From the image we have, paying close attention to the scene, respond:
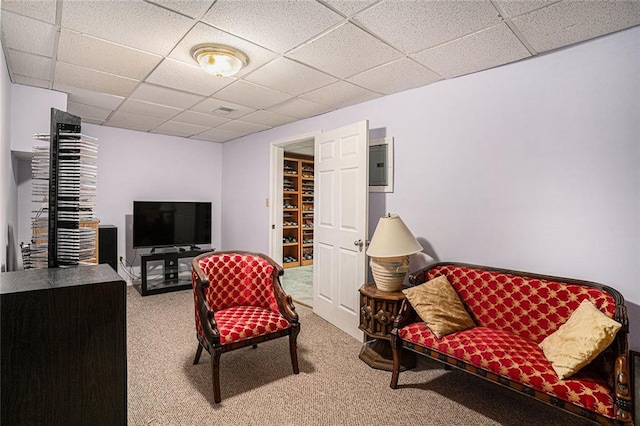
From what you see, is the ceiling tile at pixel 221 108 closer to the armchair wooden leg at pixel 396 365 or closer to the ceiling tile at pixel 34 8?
the ceiling tile at pixel 34 8

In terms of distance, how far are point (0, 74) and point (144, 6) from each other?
1275mm


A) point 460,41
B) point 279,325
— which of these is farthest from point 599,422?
point 460,41

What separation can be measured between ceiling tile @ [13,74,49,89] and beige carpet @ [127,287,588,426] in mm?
2547

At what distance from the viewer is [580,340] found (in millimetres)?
1796

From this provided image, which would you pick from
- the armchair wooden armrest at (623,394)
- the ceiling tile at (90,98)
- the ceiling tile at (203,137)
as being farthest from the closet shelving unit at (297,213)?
the armchair wooden armrest at (623,394)

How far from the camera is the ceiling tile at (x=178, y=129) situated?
15.5ft

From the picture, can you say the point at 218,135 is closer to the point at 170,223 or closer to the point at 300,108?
the point at 170,223

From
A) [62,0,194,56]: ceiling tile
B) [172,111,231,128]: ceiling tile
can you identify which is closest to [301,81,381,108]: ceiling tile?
[62,0,194,56]: ceiling tile

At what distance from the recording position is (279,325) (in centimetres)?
254

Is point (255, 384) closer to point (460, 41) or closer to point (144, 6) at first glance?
point (144, 6)

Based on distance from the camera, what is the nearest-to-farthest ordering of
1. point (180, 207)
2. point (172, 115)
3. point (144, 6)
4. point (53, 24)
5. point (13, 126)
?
point (144, 6) < point (53, 24) < point (13, 126) < point (172, 115) < point (180, 207)

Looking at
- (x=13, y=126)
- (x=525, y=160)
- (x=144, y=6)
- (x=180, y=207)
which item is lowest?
(x=180, y=207)

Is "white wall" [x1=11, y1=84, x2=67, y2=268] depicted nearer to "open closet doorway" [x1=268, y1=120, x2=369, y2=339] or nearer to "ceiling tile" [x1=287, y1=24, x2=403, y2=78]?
"ceiling tile" [x1=287, y1=24, x2=403, y2=78]

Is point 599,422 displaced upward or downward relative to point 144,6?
downward
